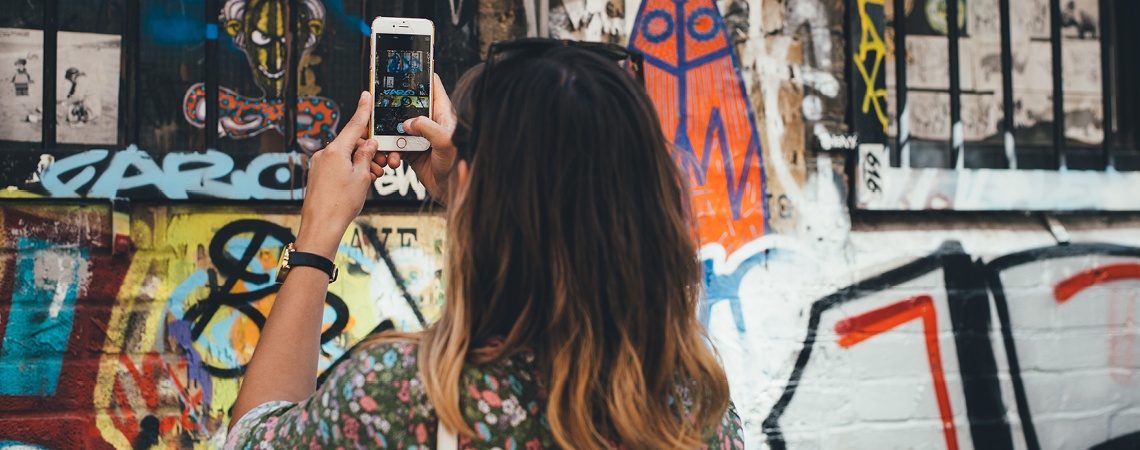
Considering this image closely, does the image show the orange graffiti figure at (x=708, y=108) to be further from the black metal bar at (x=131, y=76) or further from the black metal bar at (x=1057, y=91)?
the black metal bar at (x=131, y=76)

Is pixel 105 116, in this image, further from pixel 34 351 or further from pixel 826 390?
pixel 826 390

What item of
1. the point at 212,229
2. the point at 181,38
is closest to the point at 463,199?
the point at 212,229

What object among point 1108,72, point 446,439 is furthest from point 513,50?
point 1108,72

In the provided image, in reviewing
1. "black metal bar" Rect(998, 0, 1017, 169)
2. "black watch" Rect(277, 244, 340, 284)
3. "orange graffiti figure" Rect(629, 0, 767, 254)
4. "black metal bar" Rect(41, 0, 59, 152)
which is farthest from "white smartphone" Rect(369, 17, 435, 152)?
"black metal bar" Rect(998, 0, 1017, 169)

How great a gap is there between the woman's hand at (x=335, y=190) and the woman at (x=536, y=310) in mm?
23

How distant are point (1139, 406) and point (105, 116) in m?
3.85

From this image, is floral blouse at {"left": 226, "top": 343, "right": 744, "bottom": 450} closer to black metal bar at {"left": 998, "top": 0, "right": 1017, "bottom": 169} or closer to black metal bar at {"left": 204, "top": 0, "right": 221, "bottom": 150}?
black metal bar at {"left": 204, "top": 0, "right": 221, "bottom": 150}

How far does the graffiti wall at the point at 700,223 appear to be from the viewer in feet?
8.63

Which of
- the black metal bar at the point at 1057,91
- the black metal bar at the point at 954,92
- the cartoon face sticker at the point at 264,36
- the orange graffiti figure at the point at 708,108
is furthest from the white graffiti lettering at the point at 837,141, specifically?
the cartoon face sticker at the point at 264,36

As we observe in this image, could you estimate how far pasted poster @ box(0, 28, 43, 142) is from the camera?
2.66 metres

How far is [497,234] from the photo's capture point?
103 centimetres

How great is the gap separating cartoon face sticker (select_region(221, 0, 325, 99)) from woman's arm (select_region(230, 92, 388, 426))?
5.81 ft

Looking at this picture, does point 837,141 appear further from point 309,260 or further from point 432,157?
point 309,260

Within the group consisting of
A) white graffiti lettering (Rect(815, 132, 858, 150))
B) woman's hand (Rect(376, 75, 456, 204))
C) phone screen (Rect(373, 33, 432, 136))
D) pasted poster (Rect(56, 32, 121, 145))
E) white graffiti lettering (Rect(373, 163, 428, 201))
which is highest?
pasted poster (Rect(56, 32, 121, 145))
